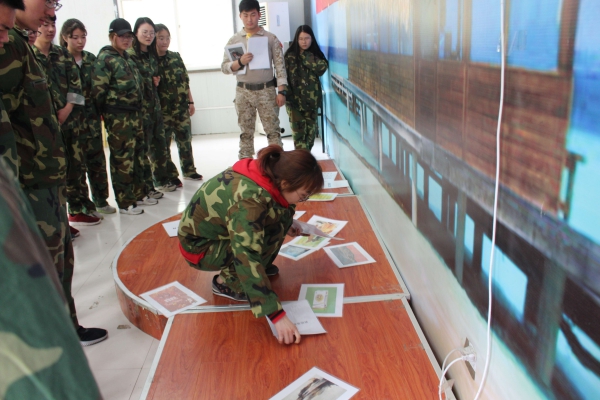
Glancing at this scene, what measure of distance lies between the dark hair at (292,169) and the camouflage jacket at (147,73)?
101 inches

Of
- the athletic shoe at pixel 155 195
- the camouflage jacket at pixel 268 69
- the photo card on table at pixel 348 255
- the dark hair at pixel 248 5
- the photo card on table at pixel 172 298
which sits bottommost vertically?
the athletic shoe at pixel 155 195

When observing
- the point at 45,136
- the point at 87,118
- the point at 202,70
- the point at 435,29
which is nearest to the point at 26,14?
the point at 45,136

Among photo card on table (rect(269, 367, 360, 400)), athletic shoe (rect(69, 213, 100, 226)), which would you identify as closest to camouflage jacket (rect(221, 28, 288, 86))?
athletic shoe (rect(69, 213, 100, 226))

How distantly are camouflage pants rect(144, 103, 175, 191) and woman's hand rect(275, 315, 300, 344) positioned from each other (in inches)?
109

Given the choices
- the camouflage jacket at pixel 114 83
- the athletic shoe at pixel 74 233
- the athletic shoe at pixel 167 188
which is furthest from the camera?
the athletic shoe at pixel 167 188

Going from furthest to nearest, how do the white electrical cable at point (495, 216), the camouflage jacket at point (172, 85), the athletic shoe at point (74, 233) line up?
1. the camouflage jacket at point (172, 85)
2. the athletic shoe at point (74, 233)
3. the white electrical cable at point (495, 216)

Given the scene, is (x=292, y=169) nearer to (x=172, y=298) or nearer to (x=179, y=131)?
(x=172, y=298)

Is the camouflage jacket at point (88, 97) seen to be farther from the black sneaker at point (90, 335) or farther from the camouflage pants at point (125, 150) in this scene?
the black sneaker at point (90, 335)

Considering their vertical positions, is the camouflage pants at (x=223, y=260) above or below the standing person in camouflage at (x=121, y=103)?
below

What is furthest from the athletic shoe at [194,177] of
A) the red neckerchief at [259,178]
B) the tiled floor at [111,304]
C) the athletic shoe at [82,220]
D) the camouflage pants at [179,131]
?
the red neckerchief at [259,178]

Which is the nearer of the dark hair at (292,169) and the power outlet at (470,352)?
the power outlet at (470,352)

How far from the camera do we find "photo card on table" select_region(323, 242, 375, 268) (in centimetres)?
235

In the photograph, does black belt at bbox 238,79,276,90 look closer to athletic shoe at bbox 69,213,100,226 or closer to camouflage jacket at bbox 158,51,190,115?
camouflage jacket at bbox 158,51,190,115

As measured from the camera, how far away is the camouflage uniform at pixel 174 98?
432 cm
